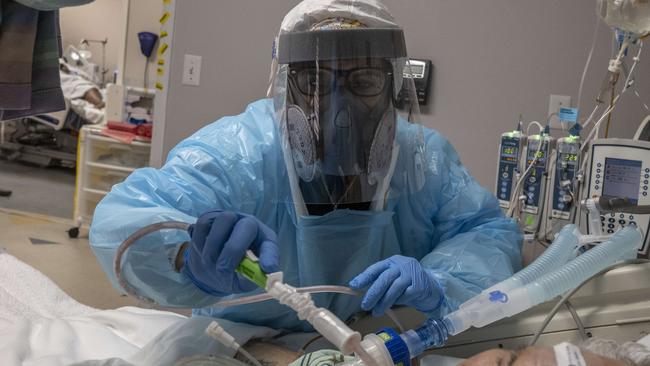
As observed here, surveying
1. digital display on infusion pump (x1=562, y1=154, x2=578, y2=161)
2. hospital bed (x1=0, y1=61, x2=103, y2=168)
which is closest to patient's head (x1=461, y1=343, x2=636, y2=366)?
digital display on infusion pump (x1=562, y1=154, x2=578, y2=161)

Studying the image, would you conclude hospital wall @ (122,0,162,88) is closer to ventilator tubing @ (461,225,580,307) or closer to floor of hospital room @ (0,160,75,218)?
floor of hospital room @ (0,160,75,218)

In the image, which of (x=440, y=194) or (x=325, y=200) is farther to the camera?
(x=440, y=194)

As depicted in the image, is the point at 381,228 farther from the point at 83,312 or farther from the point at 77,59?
the point at 77,59

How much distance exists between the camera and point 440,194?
164 centimetres

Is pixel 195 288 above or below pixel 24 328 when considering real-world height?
above

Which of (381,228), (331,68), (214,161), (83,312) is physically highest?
(331,68)

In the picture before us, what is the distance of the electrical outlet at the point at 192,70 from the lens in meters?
2.84

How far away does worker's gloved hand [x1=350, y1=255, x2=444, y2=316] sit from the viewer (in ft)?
3.64

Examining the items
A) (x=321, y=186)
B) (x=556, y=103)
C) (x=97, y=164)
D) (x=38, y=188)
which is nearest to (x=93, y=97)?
(x=38, y=188)

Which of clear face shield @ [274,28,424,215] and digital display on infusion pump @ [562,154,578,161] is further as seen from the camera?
digital display on infusion pump @ [562,154,578,161]

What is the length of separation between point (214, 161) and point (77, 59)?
5.50 m

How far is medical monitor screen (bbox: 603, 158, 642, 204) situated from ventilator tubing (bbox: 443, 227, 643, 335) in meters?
0.33

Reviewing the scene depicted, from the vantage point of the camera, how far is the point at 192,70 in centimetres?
285

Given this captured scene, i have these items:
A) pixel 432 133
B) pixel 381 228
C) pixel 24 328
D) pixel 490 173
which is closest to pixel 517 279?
pixel 381 228
